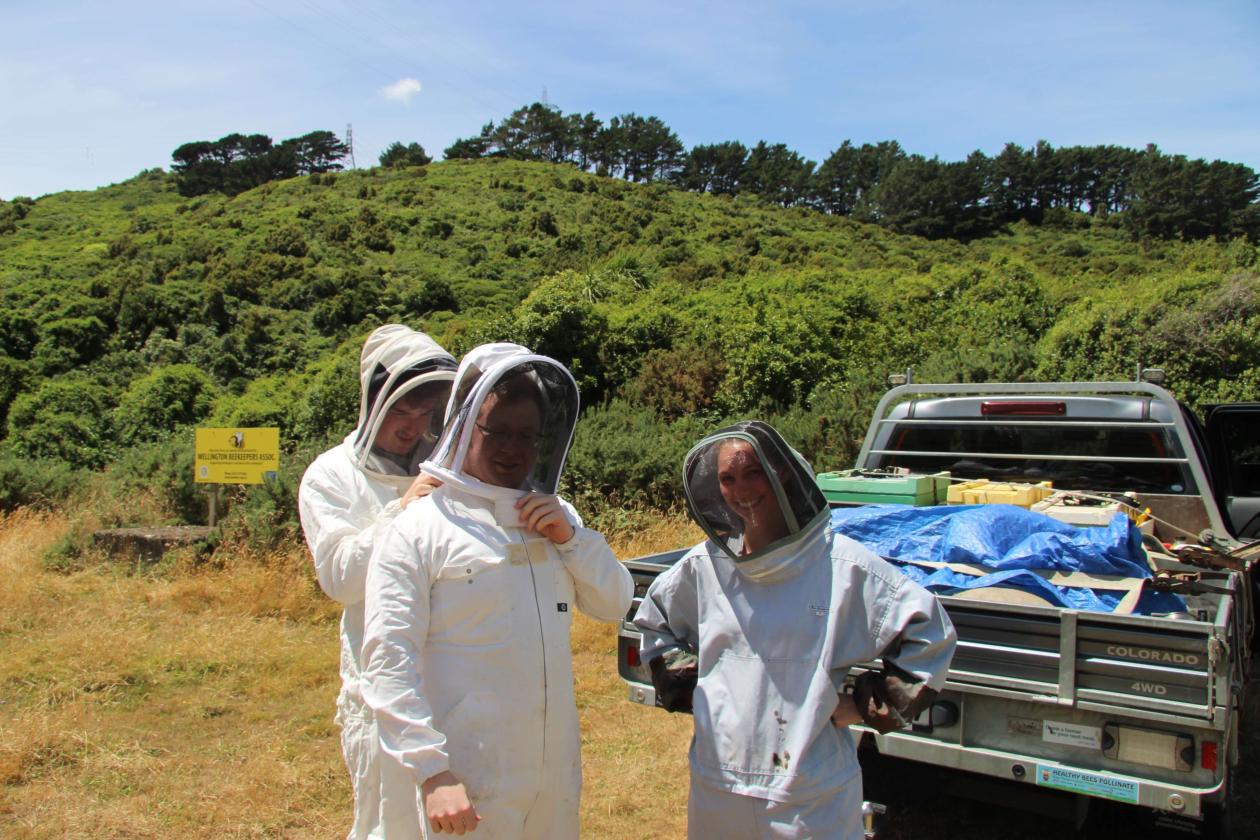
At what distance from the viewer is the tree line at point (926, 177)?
51000mm

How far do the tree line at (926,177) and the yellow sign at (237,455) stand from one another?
46.4 m

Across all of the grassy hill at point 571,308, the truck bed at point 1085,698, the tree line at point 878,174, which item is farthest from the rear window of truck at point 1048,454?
the tree line at point 878,174

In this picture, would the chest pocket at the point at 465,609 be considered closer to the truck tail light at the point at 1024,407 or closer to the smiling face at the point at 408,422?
the smiling face at the point at 408,422

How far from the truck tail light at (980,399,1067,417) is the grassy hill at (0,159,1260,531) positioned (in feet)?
21.0

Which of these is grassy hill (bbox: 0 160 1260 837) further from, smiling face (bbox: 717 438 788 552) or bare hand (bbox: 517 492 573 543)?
bare hand (bbox: 517 492 573 543)

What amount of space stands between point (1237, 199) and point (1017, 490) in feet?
190

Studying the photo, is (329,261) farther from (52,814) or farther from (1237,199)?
(1237,199)

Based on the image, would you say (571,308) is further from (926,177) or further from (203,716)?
(926,177)

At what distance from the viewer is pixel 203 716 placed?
552 centimetres

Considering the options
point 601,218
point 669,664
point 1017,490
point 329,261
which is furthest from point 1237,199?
point 669,664

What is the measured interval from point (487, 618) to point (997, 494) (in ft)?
11.9

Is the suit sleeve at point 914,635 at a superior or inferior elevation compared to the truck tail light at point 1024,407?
inferior

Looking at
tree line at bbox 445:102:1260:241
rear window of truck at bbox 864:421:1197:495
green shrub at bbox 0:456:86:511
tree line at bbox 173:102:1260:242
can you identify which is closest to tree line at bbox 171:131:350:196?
tree line at bbox 173:102:1260:242

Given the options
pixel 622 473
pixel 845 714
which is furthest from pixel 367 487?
pixel 622 473
